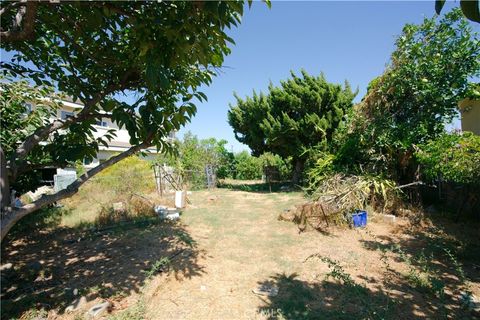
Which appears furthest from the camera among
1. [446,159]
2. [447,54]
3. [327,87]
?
[327,87]

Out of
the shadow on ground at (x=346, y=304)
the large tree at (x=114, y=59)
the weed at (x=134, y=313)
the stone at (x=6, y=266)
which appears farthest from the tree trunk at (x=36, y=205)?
the stone at (x=6, y=266)

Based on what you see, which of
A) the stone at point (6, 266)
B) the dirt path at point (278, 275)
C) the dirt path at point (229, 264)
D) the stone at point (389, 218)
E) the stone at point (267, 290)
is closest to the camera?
the dirt path at point (278, 275)

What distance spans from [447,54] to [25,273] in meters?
11.5

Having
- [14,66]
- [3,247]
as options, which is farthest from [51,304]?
[3,247]

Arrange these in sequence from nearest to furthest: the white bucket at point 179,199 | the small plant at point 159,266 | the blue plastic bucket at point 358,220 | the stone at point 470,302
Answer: the stone at point 470,302 < the small plant at point 159,266 < the blue plastic bucket at point 358,220 < the white bucket at point 179,199

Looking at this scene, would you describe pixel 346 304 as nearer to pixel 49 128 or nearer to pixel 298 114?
pixel 49 128

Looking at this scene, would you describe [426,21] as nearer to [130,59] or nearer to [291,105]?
[291,105]

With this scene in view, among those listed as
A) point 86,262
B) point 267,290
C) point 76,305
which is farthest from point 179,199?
point 267,290

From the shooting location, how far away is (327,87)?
14.5 m

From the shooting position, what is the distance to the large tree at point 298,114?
14180 millimetres

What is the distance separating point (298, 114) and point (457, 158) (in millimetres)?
9685

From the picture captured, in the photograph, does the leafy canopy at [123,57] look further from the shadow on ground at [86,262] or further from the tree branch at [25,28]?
the shadow on ground at [86,262]

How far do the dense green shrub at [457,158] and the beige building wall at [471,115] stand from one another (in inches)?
135

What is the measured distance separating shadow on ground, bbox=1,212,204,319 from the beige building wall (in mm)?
9792
